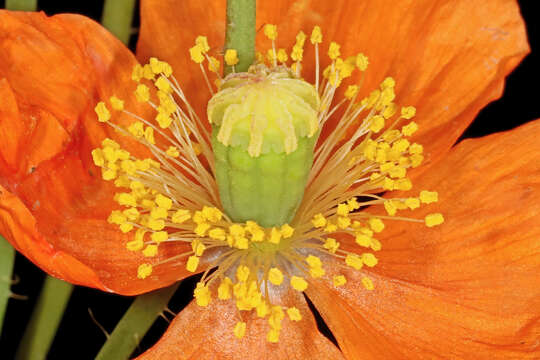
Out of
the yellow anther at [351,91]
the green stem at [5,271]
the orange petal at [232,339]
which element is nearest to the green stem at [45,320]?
the green stem at [5,271]

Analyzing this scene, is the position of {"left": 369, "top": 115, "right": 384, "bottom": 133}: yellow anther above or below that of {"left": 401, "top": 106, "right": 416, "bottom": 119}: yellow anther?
below

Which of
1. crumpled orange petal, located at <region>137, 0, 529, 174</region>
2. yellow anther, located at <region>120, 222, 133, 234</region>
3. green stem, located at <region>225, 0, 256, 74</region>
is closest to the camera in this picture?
green stem, located at <region>225, 0, 256, 74</region>

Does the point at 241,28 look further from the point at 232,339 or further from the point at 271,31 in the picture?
the point at 232,339

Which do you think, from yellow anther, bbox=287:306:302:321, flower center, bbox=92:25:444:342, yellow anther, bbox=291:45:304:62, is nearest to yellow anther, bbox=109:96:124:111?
flower center, bbox=92:25:444:342

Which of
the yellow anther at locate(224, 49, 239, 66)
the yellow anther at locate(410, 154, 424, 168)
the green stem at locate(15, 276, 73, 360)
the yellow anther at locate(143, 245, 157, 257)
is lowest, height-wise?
the green stem at locate(15, 276, 73, 360)

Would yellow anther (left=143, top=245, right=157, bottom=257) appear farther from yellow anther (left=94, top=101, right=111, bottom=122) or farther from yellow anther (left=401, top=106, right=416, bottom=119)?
yellow anther (left=401, top=106, right=416, bottom=119)

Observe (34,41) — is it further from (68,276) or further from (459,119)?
(459,119)

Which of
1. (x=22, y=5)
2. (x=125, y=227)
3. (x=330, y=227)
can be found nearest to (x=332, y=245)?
(x=330, y=227)

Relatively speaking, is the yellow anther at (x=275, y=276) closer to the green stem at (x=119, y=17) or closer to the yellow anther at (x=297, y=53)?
the yellow anther at (x=297, y=53)
